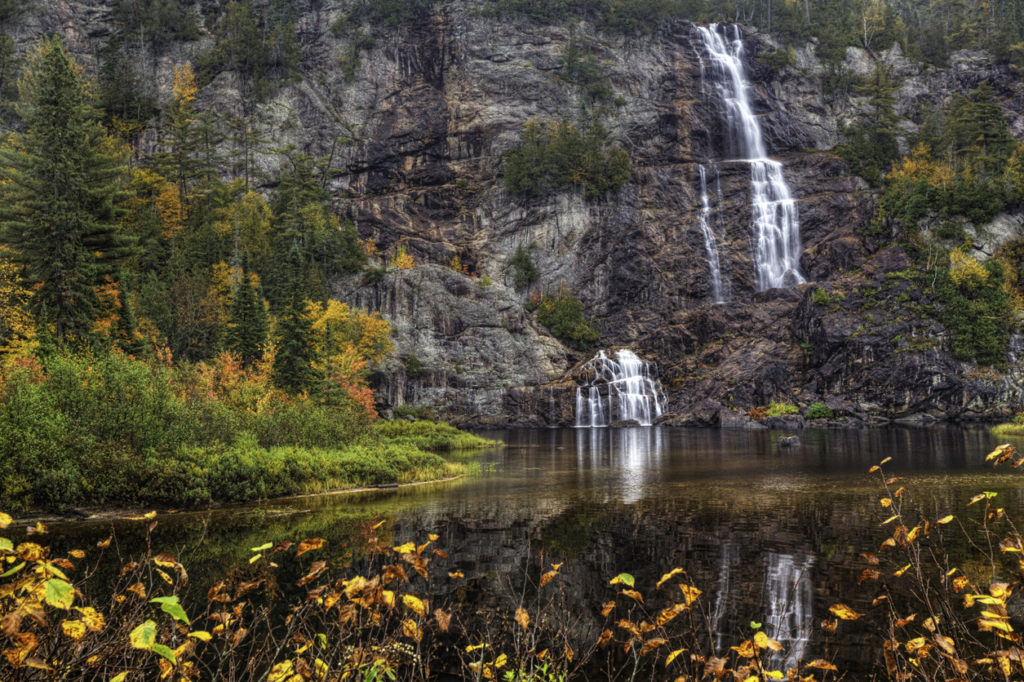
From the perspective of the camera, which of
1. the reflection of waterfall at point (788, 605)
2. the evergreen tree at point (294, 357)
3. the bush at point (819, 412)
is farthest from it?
the bush at point (819, 412)

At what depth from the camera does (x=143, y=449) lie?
60.8 ft

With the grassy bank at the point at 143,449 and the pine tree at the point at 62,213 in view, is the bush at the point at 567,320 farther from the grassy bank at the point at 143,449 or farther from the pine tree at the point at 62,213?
the grassy bank at the point at 143,449

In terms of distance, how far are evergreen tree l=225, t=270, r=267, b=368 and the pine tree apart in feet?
25.1

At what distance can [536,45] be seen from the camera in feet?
346

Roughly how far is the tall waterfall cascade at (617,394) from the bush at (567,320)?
6759mm

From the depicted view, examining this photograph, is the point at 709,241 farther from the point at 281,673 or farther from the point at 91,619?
the point at 91,619

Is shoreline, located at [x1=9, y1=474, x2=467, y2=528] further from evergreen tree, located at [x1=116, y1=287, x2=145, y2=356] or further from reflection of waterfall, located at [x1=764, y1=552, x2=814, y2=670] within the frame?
evergreen tree, located at [x1=116, y1=287, x2=145, y2=356]

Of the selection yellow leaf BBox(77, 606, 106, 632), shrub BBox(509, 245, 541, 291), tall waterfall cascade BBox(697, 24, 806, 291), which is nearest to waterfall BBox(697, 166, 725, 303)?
tall waterfall cascade BBox(697, 24, 806, 291)

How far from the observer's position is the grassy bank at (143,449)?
648 inches

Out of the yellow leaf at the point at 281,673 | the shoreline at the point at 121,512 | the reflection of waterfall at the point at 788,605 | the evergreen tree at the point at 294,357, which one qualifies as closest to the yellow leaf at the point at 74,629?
the yellow leaf at the point at 281,673

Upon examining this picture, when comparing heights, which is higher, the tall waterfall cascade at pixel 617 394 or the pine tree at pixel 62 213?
the pine tree at pixel 62 213

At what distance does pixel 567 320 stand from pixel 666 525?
224 ft

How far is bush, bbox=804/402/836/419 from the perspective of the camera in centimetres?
6450

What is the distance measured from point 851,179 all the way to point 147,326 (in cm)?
8576
